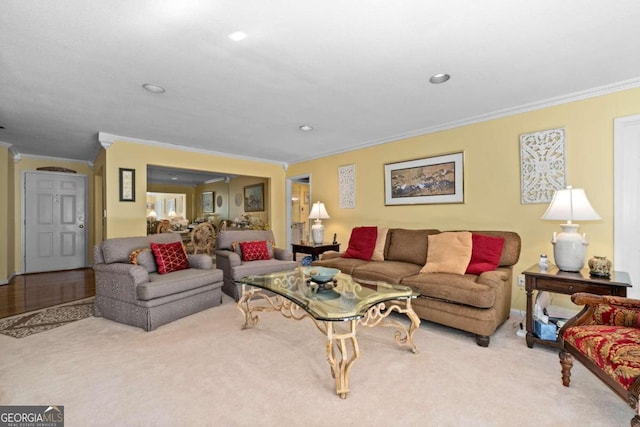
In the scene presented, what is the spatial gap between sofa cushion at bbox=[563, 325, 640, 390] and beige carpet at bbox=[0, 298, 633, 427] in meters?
0.35

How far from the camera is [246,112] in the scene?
3.39m

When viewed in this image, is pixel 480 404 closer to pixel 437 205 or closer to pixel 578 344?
pixel 578 344

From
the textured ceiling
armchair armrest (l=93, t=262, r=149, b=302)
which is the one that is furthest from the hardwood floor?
the textured ceiling

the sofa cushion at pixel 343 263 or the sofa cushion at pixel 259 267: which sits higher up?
the sofa cushion at pixel 343 263

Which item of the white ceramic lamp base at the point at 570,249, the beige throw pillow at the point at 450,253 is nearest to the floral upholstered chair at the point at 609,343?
the white ceramic lamp base at the point at 570,249

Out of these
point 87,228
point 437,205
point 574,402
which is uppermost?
point 437,205

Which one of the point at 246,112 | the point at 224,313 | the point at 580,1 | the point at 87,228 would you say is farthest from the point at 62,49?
the point at 87,228

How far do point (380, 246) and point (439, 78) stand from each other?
7.23ft

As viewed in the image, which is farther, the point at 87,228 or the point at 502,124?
the point at 87,228

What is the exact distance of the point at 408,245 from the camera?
379 centimetres

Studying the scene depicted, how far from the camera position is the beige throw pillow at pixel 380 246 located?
3.99 m

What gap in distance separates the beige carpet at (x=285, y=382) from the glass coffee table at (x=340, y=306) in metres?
0.14

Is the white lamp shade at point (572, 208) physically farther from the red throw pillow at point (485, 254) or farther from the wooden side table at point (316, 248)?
the wooden side table at point (316, 248)

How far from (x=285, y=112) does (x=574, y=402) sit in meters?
3.41
